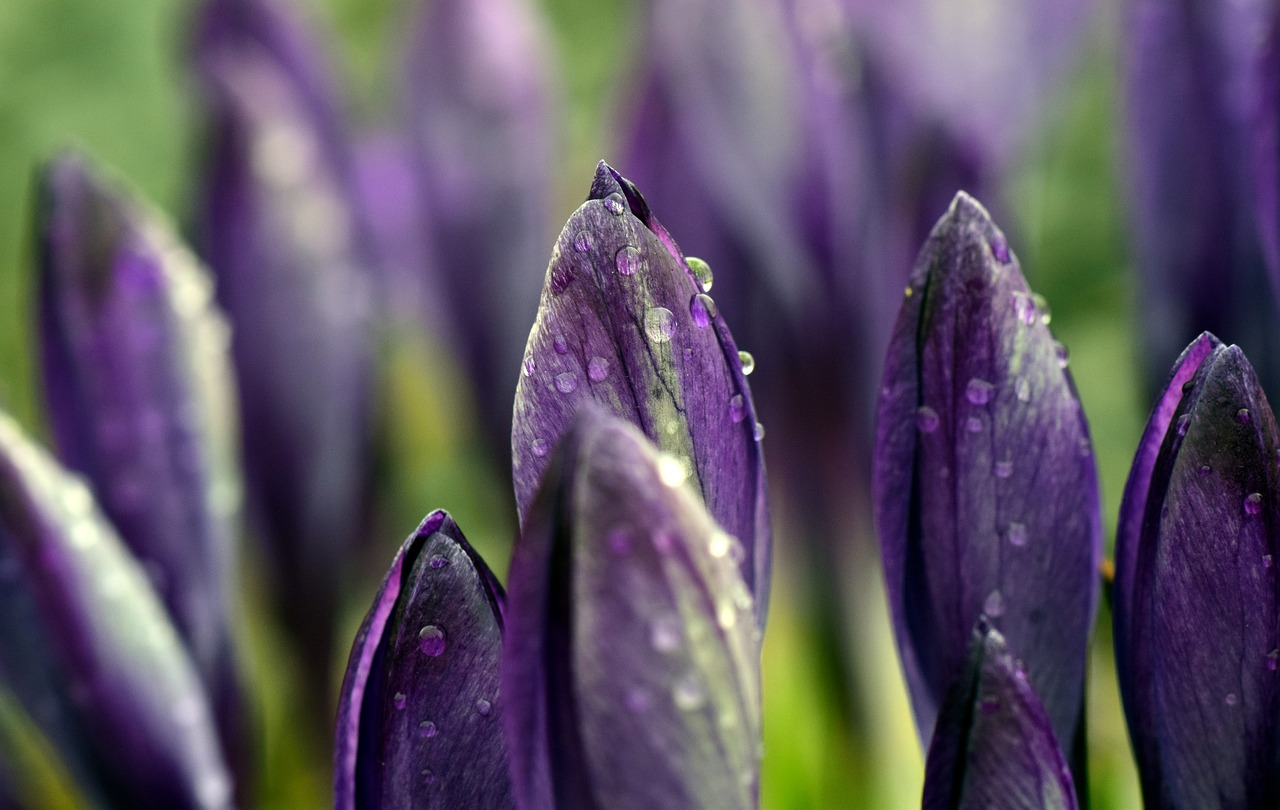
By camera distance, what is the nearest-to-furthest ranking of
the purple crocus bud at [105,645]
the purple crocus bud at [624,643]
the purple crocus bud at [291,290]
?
the purple crocus bud at [624,643], the purple crocus bud at [105,645], the purple crocus bud at [291,290]

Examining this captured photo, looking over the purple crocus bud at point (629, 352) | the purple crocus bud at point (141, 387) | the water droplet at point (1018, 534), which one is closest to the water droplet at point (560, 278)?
the purple crocus bud at point (629, 352)

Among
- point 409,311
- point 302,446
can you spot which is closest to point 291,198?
point 302,446

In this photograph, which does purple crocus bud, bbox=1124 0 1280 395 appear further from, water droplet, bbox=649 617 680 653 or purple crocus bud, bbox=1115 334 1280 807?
water droplet, bbox=649 617 680 653

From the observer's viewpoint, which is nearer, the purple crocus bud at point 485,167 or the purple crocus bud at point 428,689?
the purple crocus bud at point 428,689

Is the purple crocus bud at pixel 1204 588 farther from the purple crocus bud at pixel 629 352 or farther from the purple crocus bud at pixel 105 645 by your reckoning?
the purple crocus bud at pixel 105 645

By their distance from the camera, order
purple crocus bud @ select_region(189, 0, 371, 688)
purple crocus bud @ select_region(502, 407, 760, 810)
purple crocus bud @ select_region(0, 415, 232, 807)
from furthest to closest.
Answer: purple crocus bud @ select_region(189, 0, 371, 688), purple crocus bud @ select_region(0, 415, 232, 807), purple crocus bud @ select_region(502, 407, 760, 810)

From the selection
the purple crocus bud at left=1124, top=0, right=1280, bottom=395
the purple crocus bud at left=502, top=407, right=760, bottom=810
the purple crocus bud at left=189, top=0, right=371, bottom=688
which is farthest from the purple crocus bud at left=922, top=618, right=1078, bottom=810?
the purple crocus bud at left=189, top=0, right=371, bottom=688
